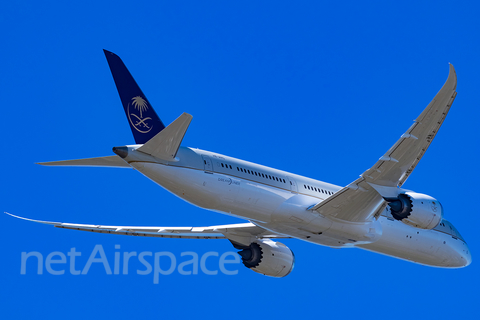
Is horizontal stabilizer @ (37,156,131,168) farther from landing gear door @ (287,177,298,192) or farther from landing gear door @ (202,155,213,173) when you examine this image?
landing gear door @ (287,177,298,192)

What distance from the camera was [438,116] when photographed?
1855 cm

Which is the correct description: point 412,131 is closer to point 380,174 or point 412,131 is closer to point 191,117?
point 380,174

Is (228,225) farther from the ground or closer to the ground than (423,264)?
farther from the ground

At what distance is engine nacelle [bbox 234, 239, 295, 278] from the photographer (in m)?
25.9

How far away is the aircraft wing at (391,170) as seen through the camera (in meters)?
18.3

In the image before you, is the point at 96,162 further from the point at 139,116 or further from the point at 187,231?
the point at 187,231

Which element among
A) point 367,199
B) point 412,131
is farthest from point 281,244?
point 412,131

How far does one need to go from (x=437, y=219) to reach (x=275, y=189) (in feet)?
18.6

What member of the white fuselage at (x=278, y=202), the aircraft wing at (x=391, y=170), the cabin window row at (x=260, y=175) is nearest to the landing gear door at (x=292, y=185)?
the white fuselage at (x=278, y=202)

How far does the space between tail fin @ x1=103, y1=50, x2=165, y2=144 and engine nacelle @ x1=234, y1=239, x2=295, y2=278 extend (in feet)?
27.0

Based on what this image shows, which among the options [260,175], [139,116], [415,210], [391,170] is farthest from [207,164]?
[415,210]

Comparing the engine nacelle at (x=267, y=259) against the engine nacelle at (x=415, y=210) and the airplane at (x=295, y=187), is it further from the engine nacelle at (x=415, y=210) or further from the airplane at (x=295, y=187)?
the engine nacelle at (x=415, y=210)

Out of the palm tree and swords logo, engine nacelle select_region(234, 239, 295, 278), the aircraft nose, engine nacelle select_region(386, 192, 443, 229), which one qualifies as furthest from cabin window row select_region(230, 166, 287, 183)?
the aircraft nose

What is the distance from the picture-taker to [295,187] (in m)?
22.5
